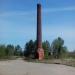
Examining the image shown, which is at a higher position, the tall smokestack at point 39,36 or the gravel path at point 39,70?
the tall smokestack at point 39,36

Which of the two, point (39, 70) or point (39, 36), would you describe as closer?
point (39, 70)

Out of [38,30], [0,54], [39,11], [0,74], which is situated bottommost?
[0,74]

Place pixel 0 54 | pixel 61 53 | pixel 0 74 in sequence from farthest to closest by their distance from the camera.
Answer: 1. pixel 61 53
2. pixel 0 54
3. pixel 0 74

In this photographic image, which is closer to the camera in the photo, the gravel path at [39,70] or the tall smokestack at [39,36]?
the gravel path at [39,70]

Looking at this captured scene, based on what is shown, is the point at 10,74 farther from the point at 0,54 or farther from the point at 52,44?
the point at 52,44

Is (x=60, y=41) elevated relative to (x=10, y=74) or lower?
elevated

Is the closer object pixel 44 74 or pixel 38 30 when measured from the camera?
pixel 44 74

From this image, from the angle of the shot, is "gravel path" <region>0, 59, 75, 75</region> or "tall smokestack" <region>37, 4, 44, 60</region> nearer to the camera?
"gravel path" <region>0, 59, 75, 75</region>

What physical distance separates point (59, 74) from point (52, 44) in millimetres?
91836

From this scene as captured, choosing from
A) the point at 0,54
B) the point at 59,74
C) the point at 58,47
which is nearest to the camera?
the point at 59,74

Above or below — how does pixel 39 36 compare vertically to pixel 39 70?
above

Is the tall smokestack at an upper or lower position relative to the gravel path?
upper

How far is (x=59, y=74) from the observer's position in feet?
77.0

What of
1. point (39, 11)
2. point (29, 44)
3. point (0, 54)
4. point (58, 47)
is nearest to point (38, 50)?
point (39, 11)
